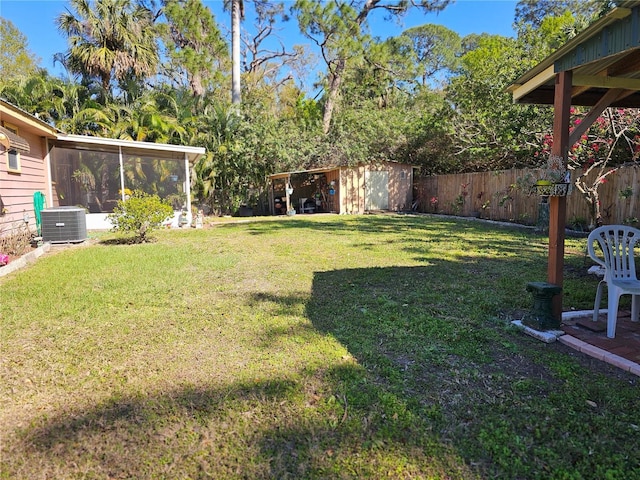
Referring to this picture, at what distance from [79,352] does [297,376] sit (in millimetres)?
1754

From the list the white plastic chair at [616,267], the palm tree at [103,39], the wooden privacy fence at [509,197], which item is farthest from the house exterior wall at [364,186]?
the white plastic chair at [616,267]

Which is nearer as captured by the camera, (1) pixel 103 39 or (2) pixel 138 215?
(2) pixel 138 215

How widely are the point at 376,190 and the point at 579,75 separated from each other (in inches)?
570

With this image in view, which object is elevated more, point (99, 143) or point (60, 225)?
point (99, 143)

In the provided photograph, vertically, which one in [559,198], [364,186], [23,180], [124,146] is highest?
[124,146]

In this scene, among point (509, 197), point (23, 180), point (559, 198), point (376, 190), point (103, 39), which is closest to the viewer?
point (559, 198)

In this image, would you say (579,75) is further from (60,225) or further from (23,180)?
(23,180)

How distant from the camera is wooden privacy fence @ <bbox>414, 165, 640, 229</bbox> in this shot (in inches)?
343

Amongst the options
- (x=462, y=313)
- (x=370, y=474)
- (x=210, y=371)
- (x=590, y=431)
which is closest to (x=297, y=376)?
(x=210, y=371)

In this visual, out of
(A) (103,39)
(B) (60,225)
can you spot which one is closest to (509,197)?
(B) (60,225)

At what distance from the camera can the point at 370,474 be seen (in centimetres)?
179

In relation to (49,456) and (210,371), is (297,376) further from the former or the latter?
(49,456)

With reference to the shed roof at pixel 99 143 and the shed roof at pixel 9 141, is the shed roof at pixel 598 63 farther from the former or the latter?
the shed roof at pixel 99 143

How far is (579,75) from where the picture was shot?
141 inches
